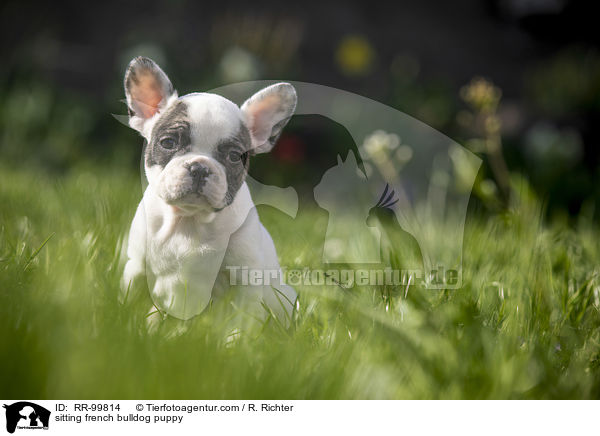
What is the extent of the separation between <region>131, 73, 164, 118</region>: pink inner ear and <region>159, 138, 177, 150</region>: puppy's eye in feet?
0.35

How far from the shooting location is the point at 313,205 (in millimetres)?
2926

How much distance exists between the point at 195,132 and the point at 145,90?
18cm

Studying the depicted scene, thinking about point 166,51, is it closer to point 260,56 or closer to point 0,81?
point 260,56

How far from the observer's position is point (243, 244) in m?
1.33

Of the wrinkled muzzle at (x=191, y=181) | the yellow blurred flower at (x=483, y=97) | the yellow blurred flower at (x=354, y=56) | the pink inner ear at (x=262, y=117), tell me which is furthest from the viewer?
the yellow blurred flower at (x=354, y=56)

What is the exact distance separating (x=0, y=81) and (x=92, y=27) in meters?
1.39

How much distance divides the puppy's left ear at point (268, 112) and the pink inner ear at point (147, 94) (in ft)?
0.72

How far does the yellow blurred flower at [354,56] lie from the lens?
5.04 m

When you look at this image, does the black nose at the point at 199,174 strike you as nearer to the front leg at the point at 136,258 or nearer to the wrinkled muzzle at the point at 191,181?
the wrinkled muzzle at the point at 191,181

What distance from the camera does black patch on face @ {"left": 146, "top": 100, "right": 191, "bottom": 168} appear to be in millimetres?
1294

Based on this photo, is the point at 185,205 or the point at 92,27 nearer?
the point at 185,205
